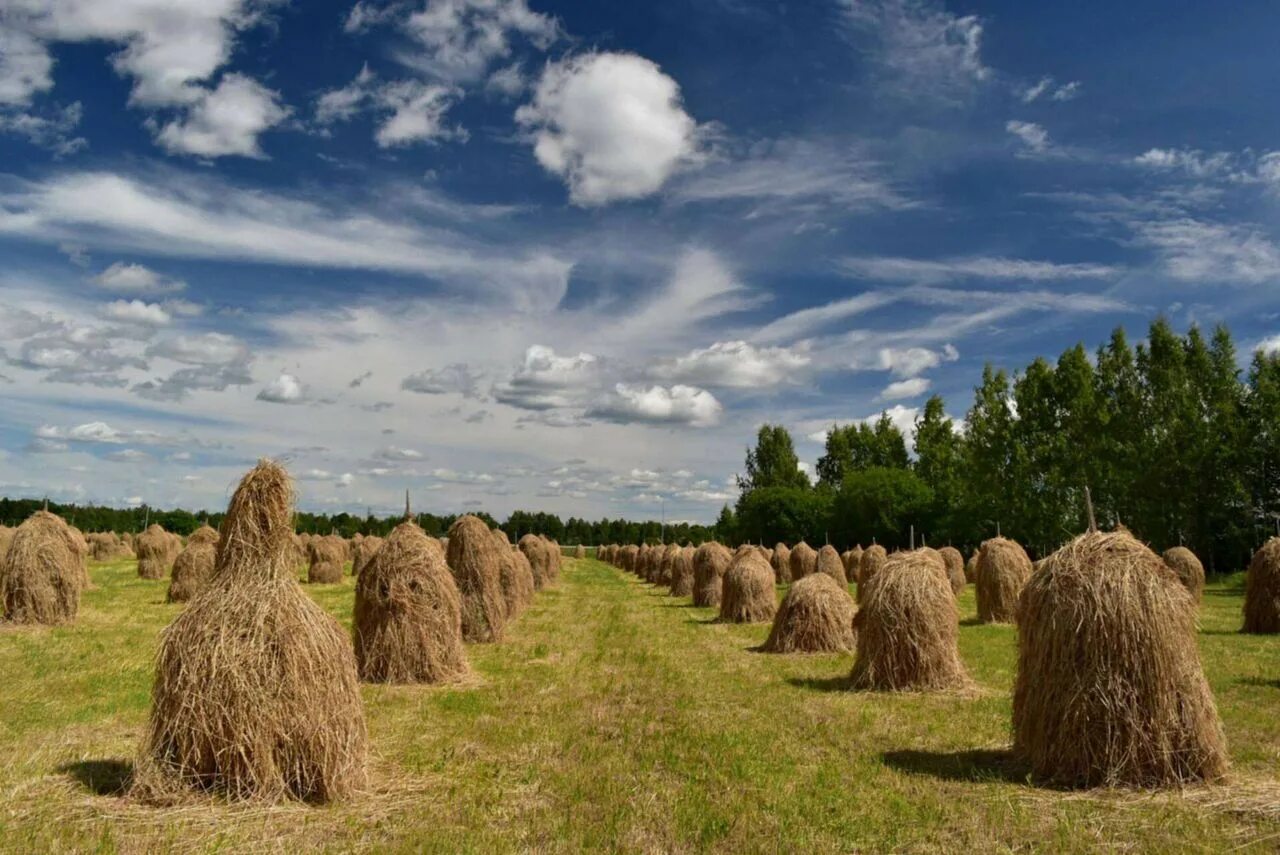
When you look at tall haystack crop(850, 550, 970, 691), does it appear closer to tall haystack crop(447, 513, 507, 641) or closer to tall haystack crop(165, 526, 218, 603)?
tall haystack crop(447, 513, 507, 641)

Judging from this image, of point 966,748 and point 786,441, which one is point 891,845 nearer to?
point 966,748

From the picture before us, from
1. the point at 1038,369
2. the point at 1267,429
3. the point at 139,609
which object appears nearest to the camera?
the point at 139,609

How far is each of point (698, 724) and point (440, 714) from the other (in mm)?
3686

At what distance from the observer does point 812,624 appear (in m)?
19.6

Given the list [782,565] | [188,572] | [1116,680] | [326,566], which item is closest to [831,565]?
[782,565]

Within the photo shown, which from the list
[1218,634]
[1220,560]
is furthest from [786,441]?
[1218,634]

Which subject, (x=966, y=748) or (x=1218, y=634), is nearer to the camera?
(x=966, y=748)

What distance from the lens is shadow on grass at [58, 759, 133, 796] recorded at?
8648 millimetres

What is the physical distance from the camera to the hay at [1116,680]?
8.67 metres

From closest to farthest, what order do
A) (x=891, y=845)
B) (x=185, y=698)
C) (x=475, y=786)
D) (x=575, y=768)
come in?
1. (x=891, y=845)
2. (x=185, y=698)
3. (x=475, y=786)
4. (x=575, y=768)

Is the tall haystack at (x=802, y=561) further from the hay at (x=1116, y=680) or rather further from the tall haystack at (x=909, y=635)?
the hay at (x=1116, y=680)

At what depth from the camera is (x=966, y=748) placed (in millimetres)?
10719

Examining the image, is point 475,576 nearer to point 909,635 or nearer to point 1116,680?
point 909,635

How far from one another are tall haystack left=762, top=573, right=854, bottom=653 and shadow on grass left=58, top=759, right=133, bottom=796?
43.6ft
